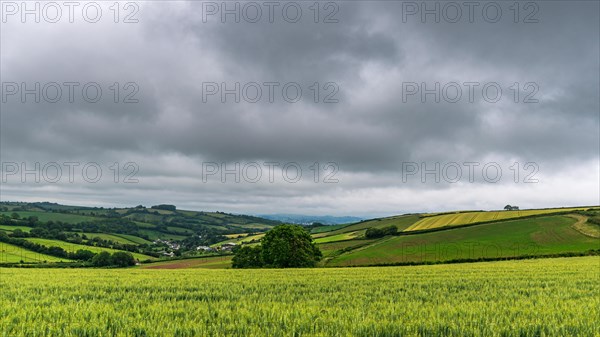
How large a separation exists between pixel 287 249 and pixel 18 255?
7318 centimetres

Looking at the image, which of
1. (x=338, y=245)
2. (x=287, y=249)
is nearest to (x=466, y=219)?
(x=338, y=245)

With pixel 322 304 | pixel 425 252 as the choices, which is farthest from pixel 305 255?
pixel 322 304

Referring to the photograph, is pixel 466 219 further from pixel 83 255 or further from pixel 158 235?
pixel 158 235

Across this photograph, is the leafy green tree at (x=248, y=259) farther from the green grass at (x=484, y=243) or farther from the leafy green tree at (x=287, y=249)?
the green grass at (x=484, y=243)

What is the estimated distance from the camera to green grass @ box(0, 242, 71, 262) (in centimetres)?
7647

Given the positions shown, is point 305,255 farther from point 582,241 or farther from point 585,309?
point 582,241

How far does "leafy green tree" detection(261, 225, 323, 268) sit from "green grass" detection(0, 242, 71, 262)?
60406mm

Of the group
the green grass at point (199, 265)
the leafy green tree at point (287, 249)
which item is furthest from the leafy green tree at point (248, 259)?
the green grass at point (199, 265)

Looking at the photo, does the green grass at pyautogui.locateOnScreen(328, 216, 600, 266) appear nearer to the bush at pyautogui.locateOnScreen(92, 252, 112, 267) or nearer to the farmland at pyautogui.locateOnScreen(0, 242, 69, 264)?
the bush at pyautogui.locateOnScreen(92, 252, 112, 267)

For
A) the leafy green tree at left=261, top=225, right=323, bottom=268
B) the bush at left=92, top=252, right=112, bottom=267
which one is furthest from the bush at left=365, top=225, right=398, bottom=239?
the bush at left=92, top=252, right=112, bottom=267

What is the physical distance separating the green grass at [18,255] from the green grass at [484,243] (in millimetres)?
70490

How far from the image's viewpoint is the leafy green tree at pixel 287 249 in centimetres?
5347

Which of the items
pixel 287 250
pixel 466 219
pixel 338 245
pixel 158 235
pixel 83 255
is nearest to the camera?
pixel 287 250

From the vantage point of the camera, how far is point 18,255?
8219cm
